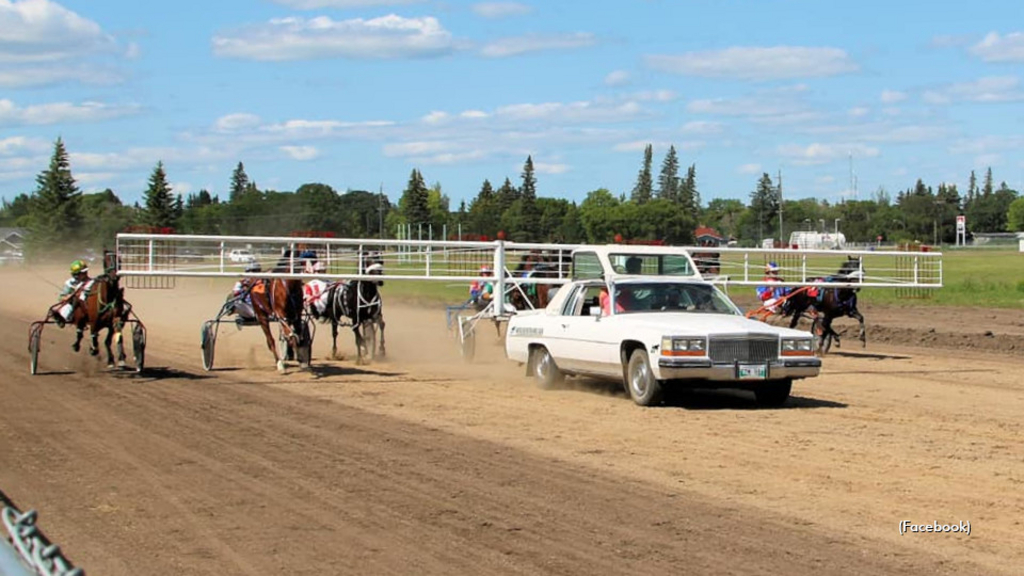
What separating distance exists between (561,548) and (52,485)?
4.51 metres

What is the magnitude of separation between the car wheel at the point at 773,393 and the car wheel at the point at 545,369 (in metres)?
2.99

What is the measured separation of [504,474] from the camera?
10531 millimetres

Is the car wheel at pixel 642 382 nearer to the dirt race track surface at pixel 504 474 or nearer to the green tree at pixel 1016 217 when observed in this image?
the dirt race track surface at pixel 504 474

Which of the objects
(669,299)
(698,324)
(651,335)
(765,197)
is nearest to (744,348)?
(698,324)

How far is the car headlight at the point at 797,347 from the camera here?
14953 millimetres

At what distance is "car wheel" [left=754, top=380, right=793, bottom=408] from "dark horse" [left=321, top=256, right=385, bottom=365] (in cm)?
899

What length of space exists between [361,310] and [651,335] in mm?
9027

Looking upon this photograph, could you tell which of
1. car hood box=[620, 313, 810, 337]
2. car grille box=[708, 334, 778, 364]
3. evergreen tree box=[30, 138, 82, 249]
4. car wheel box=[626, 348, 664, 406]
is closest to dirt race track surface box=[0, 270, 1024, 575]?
car wheel box=[626, 348, 664, 406]

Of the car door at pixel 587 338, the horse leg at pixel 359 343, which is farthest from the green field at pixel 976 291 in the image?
the car door at pixel 587 338

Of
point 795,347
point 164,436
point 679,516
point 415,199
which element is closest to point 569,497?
point 679,516

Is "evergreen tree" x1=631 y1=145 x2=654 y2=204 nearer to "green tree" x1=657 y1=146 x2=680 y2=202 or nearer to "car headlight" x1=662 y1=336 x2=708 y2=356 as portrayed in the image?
"green tree" x1=657 y1=146 x2=680 y2=202

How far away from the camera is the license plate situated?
14.7 meters

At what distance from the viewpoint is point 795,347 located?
15.0 metres

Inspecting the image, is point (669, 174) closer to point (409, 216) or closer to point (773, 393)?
point (409, 216)
